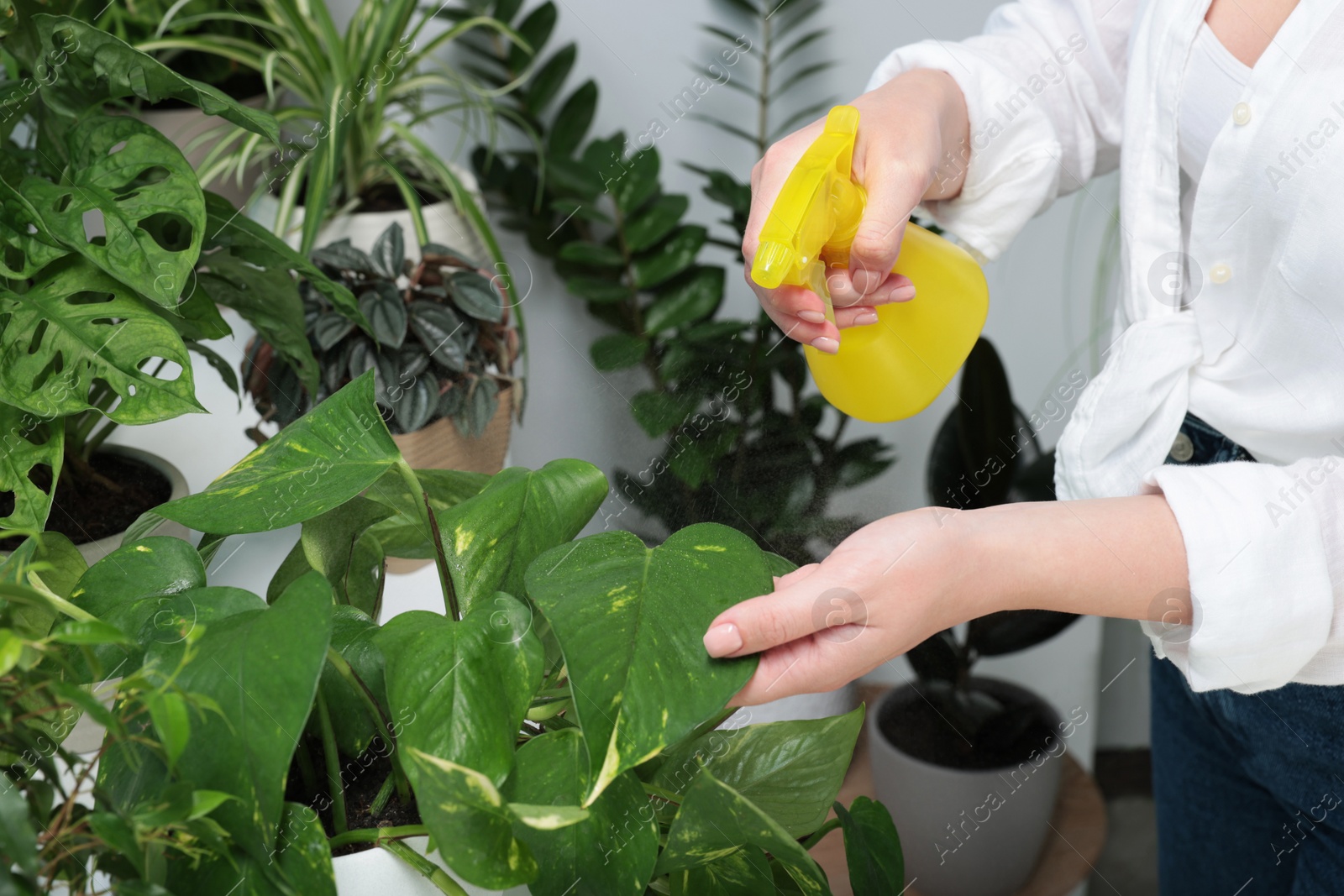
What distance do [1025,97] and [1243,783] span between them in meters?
0.50

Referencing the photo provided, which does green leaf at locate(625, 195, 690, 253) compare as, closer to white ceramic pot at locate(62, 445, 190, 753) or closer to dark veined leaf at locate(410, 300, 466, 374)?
dark veined leaf at locate(410, 300, 466, 374)

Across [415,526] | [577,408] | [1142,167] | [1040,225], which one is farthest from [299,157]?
[1040,225]

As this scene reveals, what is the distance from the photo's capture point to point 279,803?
297 millimetres

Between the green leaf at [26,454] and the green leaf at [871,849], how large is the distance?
0.42 m

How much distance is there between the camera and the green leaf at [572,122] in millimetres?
1208

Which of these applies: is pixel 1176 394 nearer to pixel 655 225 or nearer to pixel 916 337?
pixel 916 337

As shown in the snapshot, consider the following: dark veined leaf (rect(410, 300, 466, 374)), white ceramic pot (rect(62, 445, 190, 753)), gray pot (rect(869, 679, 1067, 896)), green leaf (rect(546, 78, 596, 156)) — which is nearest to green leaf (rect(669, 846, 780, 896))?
white ceramic pot (rect(62, 445, 190, 753))

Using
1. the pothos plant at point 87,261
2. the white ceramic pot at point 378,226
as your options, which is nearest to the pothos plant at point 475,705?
the pothos plant at point 87,261

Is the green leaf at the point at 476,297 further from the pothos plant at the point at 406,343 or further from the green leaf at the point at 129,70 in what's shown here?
the green leaf at the point at 129,70

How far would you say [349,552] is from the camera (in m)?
0.46

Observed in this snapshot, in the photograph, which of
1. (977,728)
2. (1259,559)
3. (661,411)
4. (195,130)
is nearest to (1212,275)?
(1259,559)

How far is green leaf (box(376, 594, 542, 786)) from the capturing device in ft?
1.08

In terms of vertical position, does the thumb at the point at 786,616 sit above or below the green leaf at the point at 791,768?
above

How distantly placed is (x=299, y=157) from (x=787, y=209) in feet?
2.19
